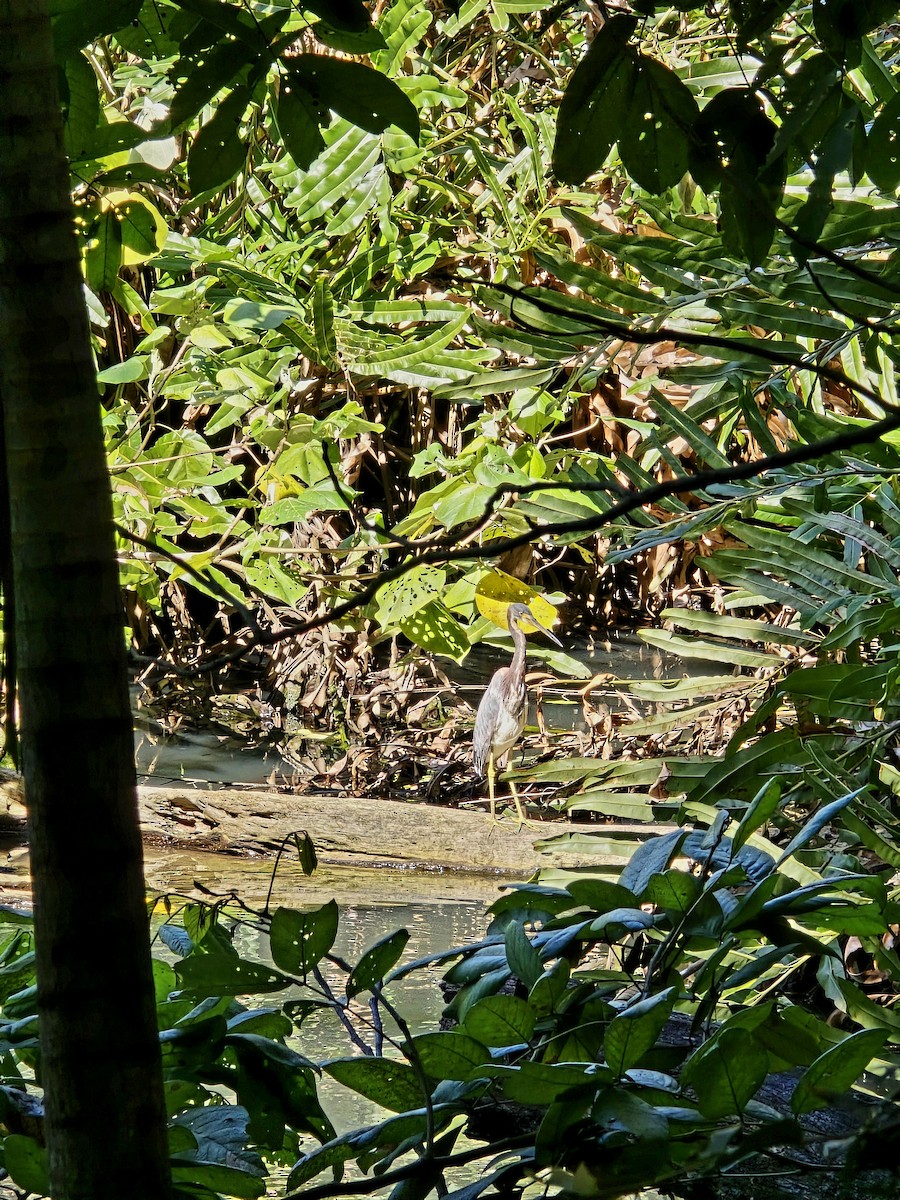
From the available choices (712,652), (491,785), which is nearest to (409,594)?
(491,785)

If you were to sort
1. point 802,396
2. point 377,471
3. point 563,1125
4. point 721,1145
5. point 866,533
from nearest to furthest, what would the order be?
point 721,1145 < point 563,1125 < point 866,533 < point 802,396 < point 377,471

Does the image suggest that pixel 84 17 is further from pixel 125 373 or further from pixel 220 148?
pixel 125 373

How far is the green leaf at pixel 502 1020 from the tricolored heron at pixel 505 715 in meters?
2.38

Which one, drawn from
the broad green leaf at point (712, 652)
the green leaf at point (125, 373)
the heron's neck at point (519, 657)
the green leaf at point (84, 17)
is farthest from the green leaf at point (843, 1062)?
the heron's neck at point (519, 657)

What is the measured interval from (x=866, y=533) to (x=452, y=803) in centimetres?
168

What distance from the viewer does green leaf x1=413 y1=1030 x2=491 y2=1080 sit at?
1.97ft

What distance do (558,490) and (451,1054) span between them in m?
1.41

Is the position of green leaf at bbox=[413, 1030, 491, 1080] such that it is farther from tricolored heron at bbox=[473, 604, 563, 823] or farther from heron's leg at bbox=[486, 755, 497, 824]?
tricolored heron at bbox=[473, 604, 563, 823]

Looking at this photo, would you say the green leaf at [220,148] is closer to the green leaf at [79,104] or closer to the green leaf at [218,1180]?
the green leaf at [79,104]

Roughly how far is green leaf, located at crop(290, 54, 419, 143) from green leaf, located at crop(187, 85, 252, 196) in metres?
0.04

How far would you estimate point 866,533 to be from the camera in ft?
5.99

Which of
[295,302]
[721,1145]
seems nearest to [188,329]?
[295,302]

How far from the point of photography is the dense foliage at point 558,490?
1.98ft

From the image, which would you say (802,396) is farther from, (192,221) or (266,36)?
(192,221)
